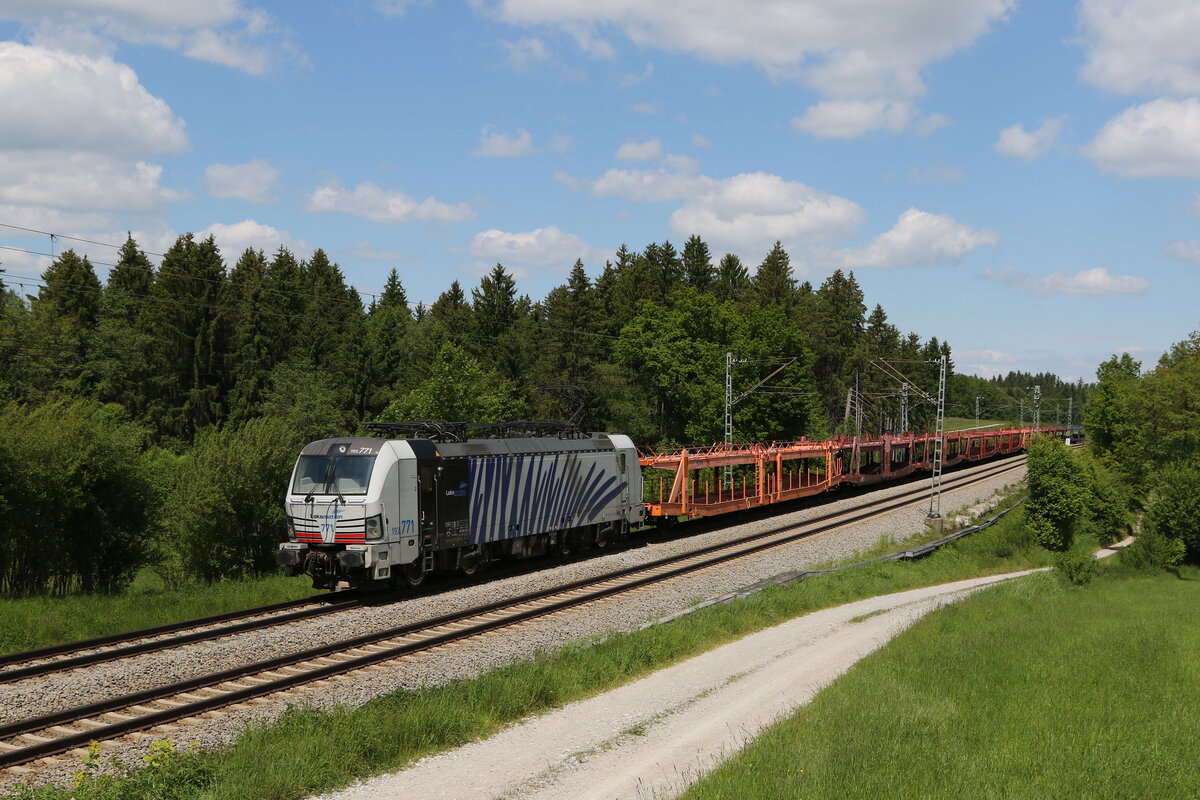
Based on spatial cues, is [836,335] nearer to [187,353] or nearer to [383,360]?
[383,360]

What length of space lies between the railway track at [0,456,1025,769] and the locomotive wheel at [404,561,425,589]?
8.94 feet

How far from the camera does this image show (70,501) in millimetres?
24750

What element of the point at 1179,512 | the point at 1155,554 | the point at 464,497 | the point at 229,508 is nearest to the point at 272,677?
the point at 464,497

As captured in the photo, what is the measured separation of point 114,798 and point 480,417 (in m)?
42.6

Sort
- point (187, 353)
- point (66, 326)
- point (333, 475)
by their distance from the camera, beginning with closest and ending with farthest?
point (333, 475), point (66, 326), point (187, 353)

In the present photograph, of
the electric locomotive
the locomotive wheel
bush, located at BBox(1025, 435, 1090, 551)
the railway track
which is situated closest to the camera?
the railway track

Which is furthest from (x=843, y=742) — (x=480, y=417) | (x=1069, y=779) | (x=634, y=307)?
(x=634, y=307)

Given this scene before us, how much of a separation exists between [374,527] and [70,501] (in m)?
9.76

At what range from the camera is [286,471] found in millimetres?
30938

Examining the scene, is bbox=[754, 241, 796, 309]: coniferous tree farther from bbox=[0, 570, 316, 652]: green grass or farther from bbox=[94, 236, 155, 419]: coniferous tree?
bbox=[0, 570, 316, 652]: green grass

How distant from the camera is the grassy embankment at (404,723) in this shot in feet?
31.8

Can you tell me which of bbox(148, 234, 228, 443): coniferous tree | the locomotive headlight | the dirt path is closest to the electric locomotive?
the locomotive headlight

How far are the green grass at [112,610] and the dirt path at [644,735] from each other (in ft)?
33.1

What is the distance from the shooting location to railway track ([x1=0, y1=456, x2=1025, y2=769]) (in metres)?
11.8
